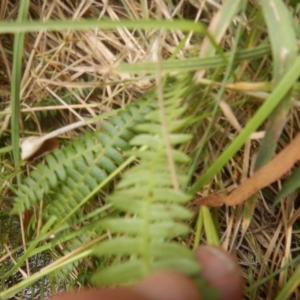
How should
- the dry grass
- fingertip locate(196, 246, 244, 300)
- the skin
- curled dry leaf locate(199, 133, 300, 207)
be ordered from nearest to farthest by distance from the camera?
the skin → fingertip locate(196, 246, 244, 300) → curled dry leaf locate(199, 133, 300, 207) → the dry grass

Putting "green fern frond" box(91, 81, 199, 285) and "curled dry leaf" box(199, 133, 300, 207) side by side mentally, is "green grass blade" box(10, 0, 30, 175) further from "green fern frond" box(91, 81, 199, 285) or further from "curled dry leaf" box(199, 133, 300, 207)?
"curled dry leaf" box(199, 133, 300, 207)

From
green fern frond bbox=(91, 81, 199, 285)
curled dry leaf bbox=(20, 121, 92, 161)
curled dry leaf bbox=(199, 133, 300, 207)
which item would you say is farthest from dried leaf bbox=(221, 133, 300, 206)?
curled dry leaf bbox=(20, 121, 92, 161)

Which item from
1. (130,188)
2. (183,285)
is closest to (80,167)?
(130,188)

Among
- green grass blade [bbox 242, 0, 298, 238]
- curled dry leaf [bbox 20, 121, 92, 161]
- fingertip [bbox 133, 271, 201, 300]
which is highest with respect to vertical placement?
green grass blade [bbox 242, 0, 298, 238]

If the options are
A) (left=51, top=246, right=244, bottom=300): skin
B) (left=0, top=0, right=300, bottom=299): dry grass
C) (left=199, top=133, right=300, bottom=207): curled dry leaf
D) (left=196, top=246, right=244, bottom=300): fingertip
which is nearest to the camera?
(left=51, top=246, right=244, bottom=300): skin

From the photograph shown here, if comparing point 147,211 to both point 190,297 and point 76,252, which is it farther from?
point 76,252

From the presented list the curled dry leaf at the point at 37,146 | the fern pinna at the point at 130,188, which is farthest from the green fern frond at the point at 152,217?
the curled dry leaf at the point at 37,146

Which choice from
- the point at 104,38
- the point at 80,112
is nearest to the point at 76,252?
the point at 80,112

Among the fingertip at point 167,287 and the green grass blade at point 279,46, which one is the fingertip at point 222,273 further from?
the green grass blade at point 279,46
